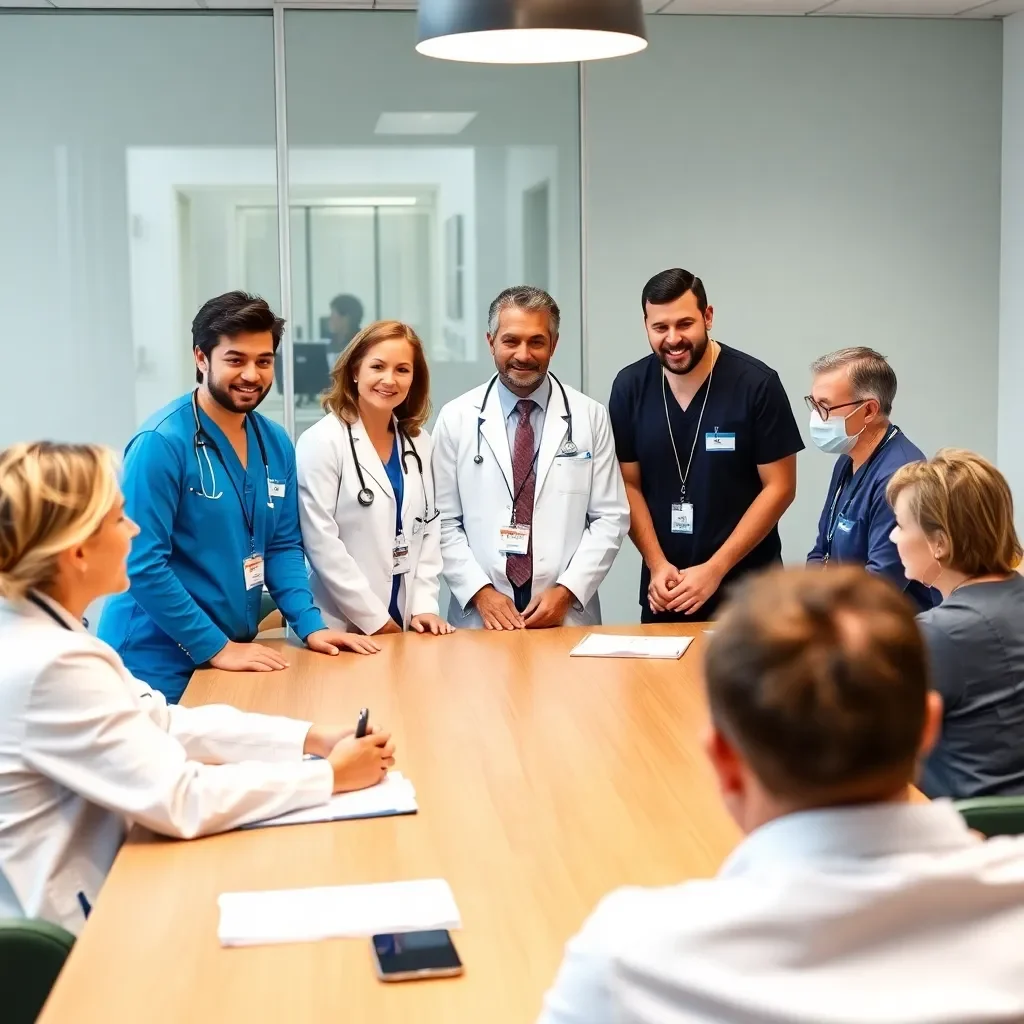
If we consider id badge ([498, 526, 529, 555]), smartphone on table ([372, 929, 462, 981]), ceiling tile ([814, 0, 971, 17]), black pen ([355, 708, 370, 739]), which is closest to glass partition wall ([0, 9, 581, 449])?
ceiling tile ([814, 0, 971, 17])

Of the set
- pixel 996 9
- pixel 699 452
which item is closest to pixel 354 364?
pixel 699 452

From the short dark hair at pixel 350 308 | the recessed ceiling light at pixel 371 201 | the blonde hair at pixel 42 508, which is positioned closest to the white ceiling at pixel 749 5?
the recessed ceiling light at pixel 371 201

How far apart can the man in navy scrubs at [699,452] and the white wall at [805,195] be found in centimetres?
162

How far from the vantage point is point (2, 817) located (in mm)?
2006

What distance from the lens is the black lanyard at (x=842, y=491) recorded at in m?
3.90

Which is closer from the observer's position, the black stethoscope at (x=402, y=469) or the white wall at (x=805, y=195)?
the black stethoscope at (x=402, y=469)

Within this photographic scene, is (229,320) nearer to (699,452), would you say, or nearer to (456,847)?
(699,452)

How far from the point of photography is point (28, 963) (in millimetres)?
1831

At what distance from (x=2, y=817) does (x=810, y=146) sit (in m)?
4.86

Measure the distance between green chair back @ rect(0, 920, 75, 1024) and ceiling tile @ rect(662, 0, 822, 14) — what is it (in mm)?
4728

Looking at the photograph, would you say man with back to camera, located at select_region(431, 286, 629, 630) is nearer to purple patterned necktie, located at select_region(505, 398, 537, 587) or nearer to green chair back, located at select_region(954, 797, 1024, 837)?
purple patterned necktie, located at select_region(505, 398, 537, 587)

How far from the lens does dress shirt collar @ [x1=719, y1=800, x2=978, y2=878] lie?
1.01 metres

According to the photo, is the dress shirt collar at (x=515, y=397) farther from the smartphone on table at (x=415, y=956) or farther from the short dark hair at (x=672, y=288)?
the smartphone on table at (x=415, y=956)

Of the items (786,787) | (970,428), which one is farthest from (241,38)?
(786,787)
